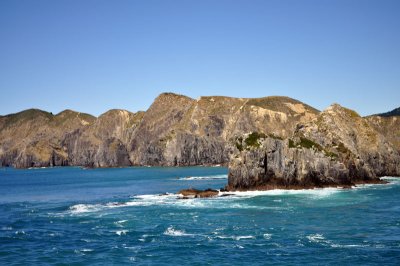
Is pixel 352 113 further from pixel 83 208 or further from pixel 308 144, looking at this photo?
pixel 83 208

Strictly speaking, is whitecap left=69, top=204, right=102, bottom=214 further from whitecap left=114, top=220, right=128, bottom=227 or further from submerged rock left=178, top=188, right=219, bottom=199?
submerged rock left=178, top=188, right=219, bottom=199

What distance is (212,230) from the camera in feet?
213

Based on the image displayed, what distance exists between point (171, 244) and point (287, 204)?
35.3 meters

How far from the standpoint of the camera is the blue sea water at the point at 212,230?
51312 mm

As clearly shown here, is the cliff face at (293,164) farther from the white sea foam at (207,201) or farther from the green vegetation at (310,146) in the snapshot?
the white sea foam at (207,201)

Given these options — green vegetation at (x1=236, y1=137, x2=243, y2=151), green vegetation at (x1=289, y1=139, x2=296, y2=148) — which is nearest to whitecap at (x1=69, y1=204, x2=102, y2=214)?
green vegetation at (x1=236, y1=137, x2=243, y2=151)

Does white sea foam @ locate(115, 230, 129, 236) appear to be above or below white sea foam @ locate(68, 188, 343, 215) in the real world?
below

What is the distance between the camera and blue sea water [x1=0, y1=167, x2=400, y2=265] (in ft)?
168

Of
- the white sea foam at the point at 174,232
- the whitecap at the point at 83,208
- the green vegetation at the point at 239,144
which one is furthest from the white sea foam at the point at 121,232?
the green vegetation at the point at 239,144

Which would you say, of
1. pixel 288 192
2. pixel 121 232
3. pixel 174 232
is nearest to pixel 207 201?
pixel 288 192

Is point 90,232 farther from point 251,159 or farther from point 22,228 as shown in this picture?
point 251,159

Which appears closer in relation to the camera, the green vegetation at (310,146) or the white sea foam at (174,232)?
the white sea foam at (174,232)

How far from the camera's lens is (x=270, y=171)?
112 metres

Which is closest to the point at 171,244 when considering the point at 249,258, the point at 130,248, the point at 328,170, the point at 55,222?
the point at 130,248
